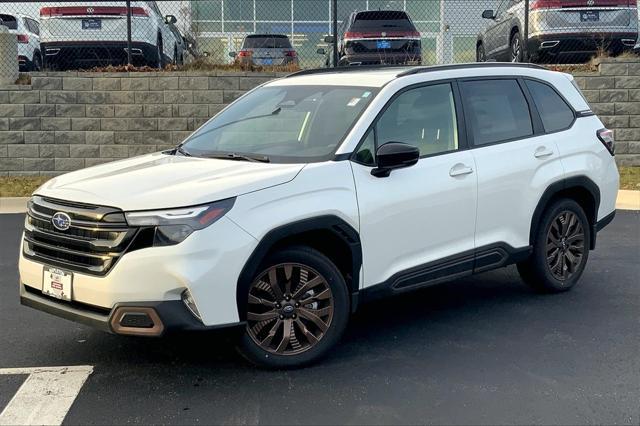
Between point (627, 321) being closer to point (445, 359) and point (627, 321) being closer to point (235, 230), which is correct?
point (445, 359)

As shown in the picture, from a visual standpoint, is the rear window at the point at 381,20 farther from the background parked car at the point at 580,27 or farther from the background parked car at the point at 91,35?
the background parked car at the point at 91,35

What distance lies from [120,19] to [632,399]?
12.4 m

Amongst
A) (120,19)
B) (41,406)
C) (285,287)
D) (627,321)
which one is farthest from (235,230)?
(120,19)

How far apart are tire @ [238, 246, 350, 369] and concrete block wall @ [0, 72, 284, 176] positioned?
9.34m

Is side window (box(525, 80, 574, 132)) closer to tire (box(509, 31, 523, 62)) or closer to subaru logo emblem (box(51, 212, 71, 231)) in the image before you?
subaru logo emblem (box(51, 212, 71, 231))

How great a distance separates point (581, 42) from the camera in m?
14.1

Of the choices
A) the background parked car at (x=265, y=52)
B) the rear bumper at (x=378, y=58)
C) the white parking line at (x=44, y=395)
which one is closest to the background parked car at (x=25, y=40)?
the background parked car at (x=265, y=52)

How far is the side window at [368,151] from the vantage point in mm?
4836

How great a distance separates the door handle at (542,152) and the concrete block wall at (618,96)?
8.26 m

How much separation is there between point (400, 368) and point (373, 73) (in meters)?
2.05

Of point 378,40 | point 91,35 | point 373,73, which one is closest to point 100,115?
point 91,35


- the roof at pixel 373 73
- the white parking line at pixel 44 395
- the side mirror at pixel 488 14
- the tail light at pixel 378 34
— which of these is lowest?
the white parking line at pixel 44 395

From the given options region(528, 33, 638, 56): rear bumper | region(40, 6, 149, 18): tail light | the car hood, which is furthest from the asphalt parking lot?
region(40, 6, 149, 18): tail light

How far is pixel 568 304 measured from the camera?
609cm
